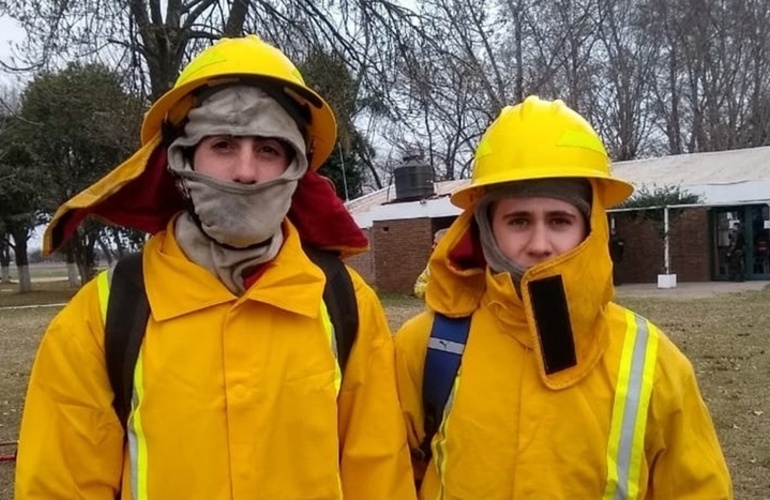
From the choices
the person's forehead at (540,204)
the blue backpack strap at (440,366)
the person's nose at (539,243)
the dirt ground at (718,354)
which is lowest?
the dirt ground at (718,354)

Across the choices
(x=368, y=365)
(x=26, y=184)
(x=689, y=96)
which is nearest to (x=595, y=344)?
(x=368, y=365)

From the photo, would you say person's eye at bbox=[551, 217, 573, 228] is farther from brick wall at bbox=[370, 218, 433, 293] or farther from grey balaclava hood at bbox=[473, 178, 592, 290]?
brick wall at bbox=[370, 218, 433, 293]

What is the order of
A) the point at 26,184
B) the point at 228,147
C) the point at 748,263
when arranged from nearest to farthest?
the point at 228,147
the point at 748,263
the point at 26,184

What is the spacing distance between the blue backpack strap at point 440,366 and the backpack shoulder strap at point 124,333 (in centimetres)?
77

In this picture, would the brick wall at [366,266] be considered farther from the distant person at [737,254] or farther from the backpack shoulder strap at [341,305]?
the backpack shoulder strap at [341,305]

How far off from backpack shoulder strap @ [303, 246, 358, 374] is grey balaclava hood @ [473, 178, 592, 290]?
39cm

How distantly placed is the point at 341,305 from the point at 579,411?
0.65 meters

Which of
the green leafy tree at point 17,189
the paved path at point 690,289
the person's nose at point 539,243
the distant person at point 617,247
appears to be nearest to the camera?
the person's nose at point 539,243

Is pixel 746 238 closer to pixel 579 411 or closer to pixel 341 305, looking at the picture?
pixel 579 411

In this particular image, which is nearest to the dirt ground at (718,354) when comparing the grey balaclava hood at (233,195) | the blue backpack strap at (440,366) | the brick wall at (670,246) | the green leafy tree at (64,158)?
the brick wall at (670,246)

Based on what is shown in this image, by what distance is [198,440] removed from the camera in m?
2.13

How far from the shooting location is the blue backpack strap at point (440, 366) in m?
2.46

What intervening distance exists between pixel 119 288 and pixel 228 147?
435 mm

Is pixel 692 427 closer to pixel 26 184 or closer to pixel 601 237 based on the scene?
pixel 601 237
